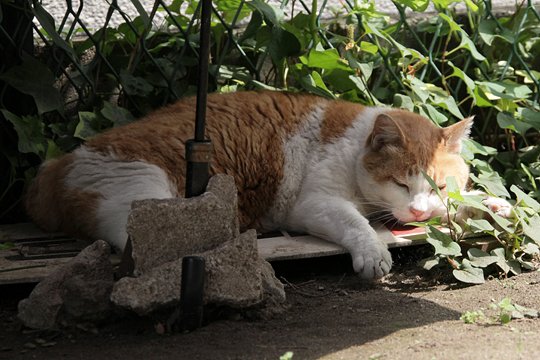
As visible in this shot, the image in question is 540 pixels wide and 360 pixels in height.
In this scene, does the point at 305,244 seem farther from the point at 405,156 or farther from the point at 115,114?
the point at 115,114

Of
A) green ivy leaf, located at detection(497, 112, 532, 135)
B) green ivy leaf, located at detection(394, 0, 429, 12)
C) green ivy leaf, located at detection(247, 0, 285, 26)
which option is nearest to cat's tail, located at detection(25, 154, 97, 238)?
green ivy leaf, located at detection(247, 0, 285, 26)

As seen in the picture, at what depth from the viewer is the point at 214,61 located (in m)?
4.34

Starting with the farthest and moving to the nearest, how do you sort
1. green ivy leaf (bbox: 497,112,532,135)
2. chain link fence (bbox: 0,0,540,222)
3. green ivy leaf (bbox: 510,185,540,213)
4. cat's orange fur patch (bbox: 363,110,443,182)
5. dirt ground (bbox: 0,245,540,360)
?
green ivy leaf (bbox: 497,112,532,135), chain link fence (bbox: 0,0,540,222), cat's orange fur patch (bbox: 363,110,443,182), green ivy leaf (bbox: 510,185,540,213), dirt ground (bbox: 0,245,540,360)

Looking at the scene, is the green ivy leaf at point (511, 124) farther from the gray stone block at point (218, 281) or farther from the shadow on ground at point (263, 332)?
the gray stone block at point (218, 281)

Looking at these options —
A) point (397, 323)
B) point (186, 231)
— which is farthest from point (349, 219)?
point (186, 231)

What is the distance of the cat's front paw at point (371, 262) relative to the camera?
323cm

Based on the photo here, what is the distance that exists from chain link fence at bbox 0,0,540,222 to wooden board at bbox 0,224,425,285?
0.41 meters

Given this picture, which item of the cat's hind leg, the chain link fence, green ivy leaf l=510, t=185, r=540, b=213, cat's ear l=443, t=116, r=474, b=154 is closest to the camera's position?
the cat's hind leg

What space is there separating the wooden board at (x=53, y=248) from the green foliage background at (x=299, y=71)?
39 cm

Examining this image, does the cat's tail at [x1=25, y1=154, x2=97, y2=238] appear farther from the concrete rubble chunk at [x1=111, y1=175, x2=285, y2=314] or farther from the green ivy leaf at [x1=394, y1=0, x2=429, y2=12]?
the green ivy leaf at [x1=394, y1=0, x2=429, y2=12]

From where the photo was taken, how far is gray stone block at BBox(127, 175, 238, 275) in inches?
99.8

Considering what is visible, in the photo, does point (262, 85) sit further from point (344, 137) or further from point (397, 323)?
point (397, 323)

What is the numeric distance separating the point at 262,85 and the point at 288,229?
0.81m

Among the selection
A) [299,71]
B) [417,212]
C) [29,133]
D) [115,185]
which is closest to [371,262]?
[417,212]
